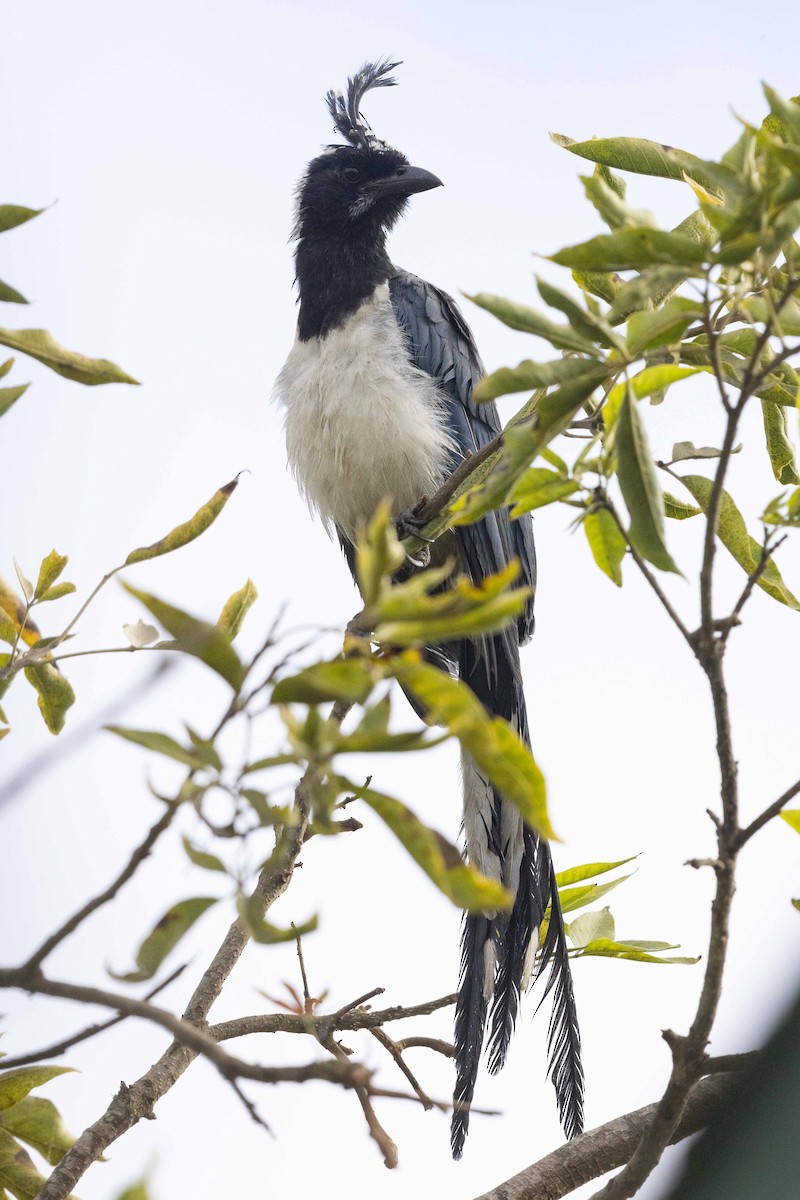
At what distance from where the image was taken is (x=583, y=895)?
2691mm

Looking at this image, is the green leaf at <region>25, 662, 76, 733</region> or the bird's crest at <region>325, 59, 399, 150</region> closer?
the green leaf at <region>25, 662, 76, 733</region>

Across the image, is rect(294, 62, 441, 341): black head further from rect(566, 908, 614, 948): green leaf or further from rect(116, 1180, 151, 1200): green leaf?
rect(116, 1180, 151, 1200): green leaf

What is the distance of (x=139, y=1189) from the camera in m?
0.78

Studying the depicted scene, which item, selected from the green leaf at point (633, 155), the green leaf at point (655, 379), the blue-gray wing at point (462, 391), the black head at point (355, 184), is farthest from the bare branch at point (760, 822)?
the black head at point (355, 184)

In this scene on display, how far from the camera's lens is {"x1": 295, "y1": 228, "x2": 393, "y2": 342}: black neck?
477 cm

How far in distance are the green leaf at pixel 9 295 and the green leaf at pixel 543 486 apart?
0.67 meters

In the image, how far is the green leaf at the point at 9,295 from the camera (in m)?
1.47

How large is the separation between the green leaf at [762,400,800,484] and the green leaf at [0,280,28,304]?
1330 mm

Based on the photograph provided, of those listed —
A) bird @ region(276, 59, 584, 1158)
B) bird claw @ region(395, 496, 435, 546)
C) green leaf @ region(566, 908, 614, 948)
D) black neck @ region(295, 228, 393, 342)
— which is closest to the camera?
green leaf @ region(566, 908, 614, 948)

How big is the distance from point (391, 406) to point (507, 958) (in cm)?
215

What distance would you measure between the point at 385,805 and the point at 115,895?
270mm

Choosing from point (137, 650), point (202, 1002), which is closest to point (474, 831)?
point (202, 1002)

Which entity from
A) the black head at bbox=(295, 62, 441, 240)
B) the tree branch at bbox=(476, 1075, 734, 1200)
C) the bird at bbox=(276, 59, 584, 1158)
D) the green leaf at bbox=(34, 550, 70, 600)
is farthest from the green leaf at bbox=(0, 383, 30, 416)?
the black head at bbox=(295, 62, 441, 240)

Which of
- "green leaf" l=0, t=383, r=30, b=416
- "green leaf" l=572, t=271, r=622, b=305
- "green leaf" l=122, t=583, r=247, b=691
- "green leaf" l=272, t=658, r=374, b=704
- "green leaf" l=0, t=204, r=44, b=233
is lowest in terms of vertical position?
"green leaf" l=272, t=658, r=374, b=704
